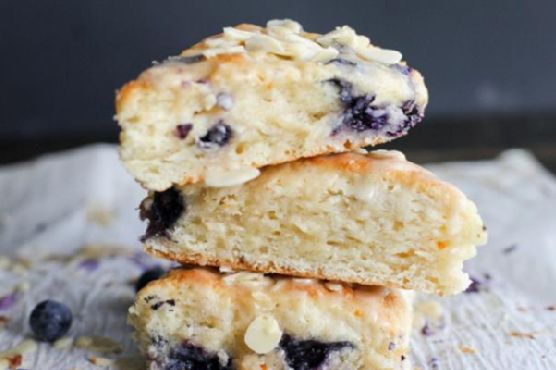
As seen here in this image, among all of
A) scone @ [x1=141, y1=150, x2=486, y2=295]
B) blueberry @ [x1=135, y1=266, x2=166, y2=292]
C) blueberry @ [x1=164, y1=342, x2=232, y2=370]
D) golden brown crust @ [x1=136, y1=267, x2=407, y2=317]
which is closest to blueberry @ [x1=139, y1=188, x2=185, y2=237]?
scone @ [x1=141, y1=150, x2=486, y2=295]

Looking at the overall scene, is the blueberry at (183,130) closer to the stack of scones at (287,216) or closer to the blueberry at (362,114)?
the stack of scones at (287,216)

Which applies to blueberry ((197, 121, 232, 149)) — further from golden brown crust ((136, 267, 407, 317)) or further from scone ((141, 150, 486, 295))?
golden brown crust ((136, 267, 407, 317))

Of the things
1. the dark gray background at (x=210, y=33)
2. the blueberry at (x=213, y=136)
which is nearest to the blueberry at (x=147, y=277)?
the blueberry at (x=213, y=136)

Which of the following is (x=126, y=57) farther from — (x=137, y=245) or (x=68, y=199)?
(x=137, y=245)

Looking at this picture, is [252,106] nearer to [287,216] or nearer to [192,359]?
[287,216]

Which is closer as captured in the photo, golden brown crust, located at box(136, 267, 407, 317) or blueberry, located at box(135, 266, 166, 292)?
golden brown crust, located at box(136, 267, 407, 317)

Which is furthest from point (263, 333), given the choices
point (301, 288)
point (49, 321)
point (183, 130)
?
point (49, 321)
